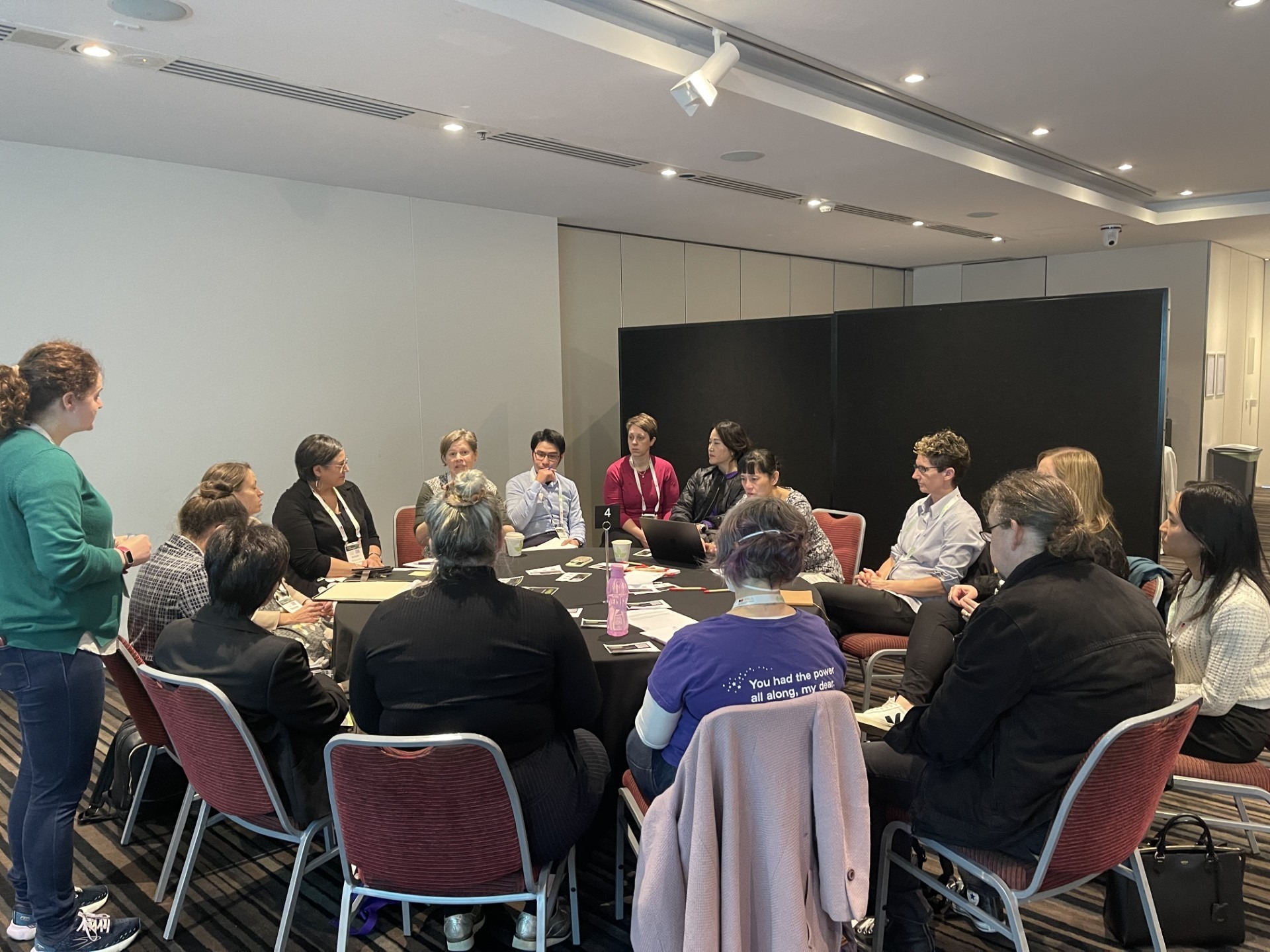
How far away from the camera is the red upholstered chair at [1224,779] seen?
7.95 feet

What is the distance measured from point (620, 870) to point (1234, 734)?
6.16 feet

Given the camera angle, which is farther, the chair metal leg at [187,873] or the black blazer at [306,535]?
the black blazer at [306,535]

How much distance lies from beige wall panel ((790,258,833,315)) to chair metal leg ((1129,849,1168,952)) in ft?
27.4

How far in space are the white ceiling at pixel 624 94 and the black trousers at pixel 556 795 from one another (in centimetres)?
264

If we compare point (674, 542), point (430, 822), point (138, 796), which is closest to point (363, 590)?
point (138, 796)

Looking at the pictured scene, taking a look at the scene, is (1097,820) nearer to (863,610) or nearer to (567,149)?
(863,610)

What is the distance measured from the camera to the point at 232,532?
251 centimetres

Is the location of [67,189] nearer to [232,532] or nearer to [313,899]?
[232,532]

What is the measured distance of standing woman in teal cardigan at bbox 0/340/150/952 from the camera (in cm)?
237

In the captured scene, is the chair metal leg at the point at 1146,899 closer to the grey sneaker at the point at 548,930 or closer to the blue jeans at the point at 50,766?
the grey sneaker at the point at 548,930

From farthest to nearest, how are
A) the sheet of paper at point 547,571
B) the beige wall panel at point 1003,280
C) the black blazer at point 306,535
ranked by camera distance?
the beige wall panel at point 1003,280 → the black blazer at point 306,535 → the sheet of paper at point 547,571

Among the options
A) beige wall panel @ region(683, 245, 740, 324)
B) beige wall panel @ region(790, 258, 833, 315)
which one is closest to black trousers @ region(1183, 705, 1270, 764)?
beige wall panel @ region(683, 245, 740, 324)

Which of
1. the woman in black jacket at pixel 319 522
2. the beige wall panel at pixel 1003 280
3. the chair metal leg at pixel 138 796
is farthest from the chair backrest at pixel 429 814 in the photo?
the beige wall panel at pixel 1003 280

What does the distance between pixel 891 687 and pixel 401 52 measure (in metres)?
3.83
